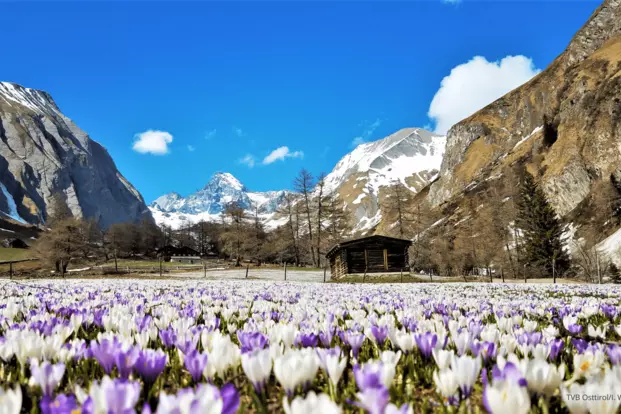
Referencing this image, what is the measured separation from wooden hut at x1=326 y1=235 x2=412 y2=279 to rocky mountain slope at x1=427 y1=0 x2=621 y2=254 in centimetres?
3739

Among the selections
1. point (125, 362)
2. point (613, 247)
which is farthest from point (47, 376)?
point (613, 247)

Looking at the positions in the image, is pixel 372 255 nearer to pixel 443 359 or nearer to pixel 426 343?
pixel 426 343

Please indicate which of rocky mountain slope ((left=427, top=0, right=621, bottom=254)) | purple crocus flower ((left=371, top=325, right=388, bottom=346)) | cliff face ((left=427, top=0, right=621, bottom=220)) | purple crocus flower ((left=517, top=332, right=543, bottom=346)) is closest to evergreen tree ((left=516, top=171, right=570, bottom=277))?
rocky mountain slope ((left=427, top=0, right=621, bottom=254))

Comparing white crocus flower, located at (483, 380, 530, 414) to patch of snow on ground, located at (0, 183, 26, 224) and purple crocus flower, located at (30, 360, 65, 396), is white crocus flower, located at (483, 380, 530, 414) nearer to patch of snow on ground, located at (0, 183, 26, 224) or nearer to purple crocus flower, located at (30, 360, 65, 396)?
purple crocus flower, located at (30, 360, 65, 396)

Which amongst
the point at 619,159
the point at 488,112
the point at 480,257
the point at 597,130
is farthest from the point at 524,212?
the point at 488,112

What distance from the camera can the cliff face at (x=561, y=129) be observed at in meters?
Result: 82.4

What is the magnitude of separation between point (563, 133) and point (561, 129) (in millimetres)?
1878

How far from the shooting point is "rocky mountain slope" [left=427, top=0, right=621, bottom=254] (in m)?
80.2

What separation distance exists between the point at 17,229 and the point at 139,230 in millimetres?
41217

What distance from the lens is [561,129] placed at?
9925 cm

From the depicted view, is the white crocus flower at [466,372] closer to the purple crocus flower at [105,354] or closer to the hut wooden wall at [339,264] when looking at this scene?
the purple crocus flower at [105,354]

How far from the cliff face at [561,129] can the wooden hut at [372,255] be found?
50.6 metres

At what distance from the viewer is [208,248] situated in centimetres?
15562

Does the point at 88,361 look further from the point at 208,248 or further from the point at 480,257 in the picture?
the point at 208,248
